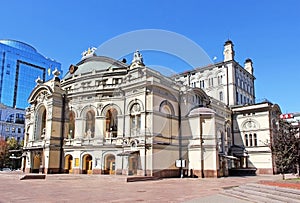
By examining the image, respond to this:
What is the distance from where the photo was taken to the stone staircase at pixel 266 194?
42.4 feet

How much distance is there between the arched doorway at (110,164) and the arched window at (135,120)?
4.04 m

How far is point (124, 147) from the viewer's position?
32.1 m

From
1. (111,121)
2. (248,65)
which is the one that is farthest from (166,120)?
(248,65)

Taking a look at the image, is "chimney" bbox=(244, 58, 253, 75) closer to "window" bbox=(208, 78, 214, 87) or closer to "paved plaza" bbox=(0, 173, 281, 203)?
"window" bbox=(208, 78, 214, 87)

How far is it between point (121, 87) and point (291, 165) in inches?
798

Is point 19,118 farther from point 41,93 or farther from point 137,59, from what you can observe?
point 137,59

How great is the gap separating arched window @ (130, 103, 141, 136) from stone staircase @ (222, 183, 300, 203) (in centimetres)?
1601

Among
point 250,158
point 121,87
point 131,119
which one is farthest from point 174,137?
point 250,158

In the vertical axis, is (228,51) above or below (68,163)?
above

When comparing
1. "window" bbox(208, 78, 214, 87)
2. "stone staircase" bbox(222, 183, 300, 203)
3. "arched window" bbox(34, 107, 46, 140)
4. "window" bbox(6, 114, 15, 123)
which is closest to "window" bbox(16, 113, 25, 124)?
"window" bbox(6, 114, 15, 123)

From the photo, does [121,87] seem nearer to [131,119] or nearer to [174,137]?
[131,119]

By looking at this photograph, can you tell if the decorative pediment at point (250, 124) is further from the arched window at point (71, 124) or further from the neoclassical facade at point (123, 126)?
the arched window at point (71, 124)

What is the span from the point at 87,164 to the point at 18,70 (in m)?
79.5

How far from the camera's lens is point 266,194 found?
14398 mm
